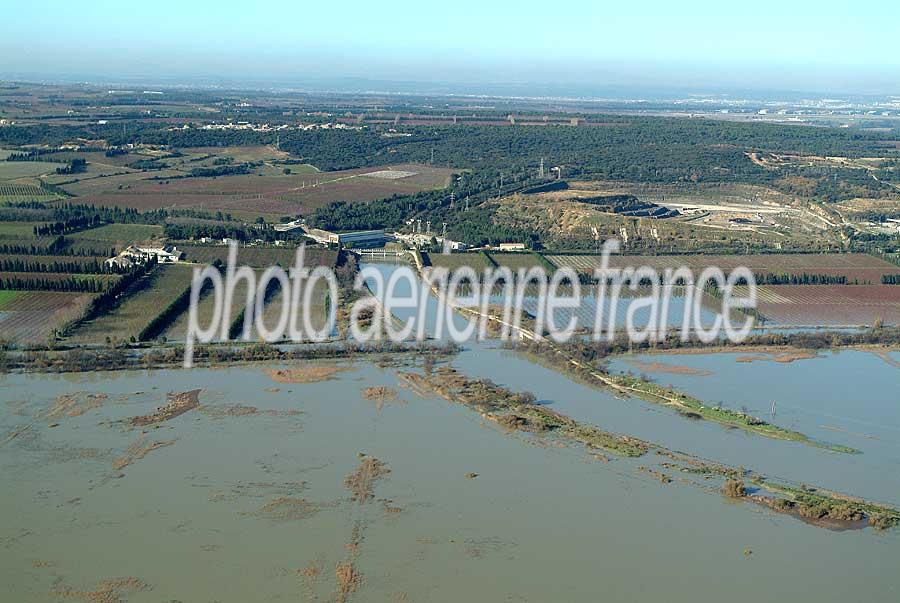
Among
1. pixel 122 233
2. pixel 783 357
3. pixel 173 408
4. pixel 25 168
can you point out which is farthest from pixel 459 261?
pixel 25 168

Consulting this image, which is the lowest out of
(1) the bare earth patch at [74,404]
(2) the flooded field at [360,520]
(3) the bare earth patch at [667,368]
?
(2) the flooded field at [360,520]

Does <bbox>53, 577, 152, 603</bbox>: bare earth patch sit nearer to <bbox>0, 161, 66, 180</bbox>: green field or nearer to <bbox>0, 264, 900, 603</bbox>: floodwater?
<bbox>0, 264, 900, 603</bbox>: floodwater

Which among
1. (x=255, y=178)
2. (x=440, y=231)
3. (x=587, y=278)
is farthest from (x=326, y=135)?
(x=587, y=278)

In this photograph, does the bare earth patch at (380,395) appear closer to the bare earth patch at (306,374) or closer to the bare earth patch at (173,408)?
the bare earth patch at (306,374)

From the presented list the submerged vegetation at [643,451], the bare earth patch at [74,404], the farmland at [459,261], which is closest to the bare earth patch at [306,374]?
the submerged vegetation at [643,451]

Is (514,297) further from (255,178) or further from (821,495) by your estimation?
(255,178)

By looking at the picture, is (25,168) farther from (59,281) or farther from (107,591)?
(107,591)

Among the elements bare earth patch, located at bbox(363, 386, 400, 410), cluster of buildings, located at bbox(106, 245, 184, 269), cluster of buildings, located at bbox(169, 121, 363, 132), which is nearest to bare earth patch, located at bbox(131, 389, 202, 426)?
bare earth patch, located at bbox(363, 386, 400, 410)

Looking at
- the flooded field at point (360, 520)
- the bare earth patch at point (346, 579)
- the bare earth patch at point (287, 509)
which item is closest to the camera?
the bare earth patch at point (346, 579)
